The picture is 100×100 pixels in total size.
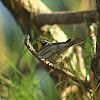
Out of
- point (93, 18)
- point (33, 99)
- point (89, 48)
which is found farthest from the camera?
point (93, 18)

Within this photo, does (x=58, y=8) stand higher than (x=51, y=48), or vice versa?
(x=58, y=8)

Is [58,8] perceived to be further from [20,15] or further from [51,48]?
[51,48]

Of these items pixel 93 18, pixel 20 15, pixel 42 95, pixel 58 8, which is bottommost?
pixel 42 95

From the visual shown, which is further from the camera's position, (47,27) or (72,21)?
(47,27)

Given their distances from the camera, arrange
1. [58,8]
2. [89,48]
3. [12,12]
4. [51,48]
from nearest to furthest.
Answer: [89,48] → [51,48] → [12,12] → [58,8]

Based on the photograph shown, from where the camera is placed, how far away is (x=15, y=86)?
2.37 ft

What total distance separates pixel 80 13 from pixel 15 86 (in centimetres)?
107

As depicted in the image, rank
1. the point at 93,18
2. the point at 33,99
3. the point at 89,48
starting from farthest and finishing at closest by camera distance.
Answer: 1. the point at 93,18
2. the point at 89,48
3. the point at 33,99

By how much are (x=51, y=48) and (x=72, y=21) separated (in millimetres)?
611

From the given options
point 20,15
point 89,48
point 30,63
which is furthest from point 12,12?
point 89,48

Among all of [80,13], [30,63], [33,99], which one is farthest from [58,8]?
[33,99]

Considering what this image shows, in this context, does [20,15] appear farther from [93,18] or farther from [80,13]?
[93,18]

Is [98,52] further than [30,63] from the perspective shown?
No

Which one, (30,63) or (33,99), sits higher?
(30,63)
